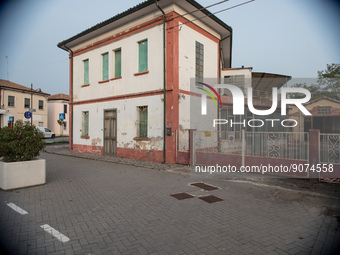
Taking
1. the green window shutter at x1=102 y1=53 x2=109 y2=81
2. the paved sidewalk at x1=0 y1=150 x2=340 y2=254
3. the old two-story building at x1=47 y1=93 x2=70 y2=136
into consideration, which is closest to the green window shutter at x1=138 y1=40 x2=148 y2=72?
the green window shutter at x1=102 y1=53 x2=109 y2=81

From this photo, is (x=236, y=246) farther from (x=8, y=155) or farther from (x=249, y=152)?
(x=8, y=155)

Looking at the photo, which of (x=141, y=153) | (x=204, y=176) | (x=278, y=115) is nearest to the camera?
(x=204, y=176)

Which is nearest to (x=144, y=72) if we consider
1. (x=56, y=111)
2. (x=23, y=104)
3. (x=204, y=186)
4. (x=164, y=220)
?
(x=204, y=186)

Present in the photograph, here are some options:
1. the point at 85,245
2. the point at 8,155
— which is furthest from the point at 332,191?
the point at 8,155

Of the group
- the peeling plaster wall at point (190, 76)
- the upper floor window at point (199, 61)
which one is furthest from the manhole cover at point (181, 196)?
the upper floor window at point (199, 61)

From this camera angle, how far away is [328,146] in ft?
21.5

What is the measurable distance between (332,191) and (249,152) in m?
2.67

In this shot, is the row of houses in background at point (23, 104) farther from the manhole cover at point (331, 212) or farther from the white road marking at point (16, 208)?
the manhole cover at point (331, 212)

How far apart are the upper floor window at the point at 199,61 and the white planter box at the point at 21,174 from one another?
27.7ft

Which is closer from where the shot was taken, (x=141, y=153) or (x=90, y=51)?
(x=141, y=153)

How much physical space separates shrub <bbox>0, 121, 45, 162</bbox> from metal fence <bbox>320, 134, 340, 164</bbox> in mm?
8299

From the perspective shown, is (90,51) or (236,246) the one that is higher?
(90,51)

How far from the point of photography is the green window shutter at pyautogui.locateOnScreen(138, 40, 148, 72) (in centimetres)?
1151

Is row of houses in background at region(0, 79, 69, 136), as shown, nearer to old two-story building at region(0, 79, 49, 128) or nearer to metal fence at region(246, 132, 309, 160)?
old two-story building at region(0, 79, 49, 128)
